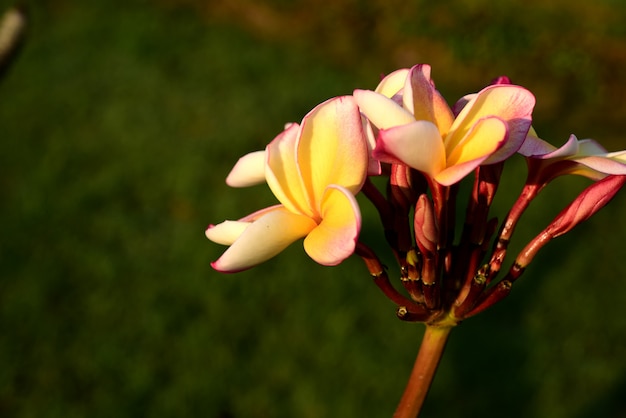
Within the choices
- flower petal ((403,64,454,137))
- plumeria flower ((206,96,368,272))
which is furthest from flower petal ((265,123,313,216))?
flower petal ((403,64,454,137))

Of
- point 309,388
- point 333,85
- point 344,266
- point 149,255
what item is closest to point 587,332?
point 344,266

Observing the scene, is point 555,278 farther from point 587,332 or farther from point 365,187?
point 365,187

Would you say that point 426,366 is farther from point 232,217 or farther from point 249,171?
point 232,217

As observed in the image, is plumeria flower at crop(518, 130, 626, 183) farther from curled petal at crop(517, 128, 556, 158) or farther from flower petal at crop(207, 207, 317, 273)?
flower petal at crop(207, 207, 317, 273)

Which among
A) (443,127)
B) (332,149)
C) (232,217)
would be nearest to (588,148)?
(443,127)

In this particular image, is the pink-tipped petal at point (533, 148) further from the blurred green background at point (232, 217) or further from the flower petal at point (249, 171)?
the blurred green background at point (232, 217)

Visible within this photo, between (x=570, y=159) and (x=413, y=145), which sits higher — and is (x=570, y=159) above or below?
below

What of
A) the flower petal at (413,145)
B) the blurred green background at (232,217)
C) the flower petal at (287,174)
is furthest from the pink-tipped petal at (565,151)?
the blurred green background at (232,217)
